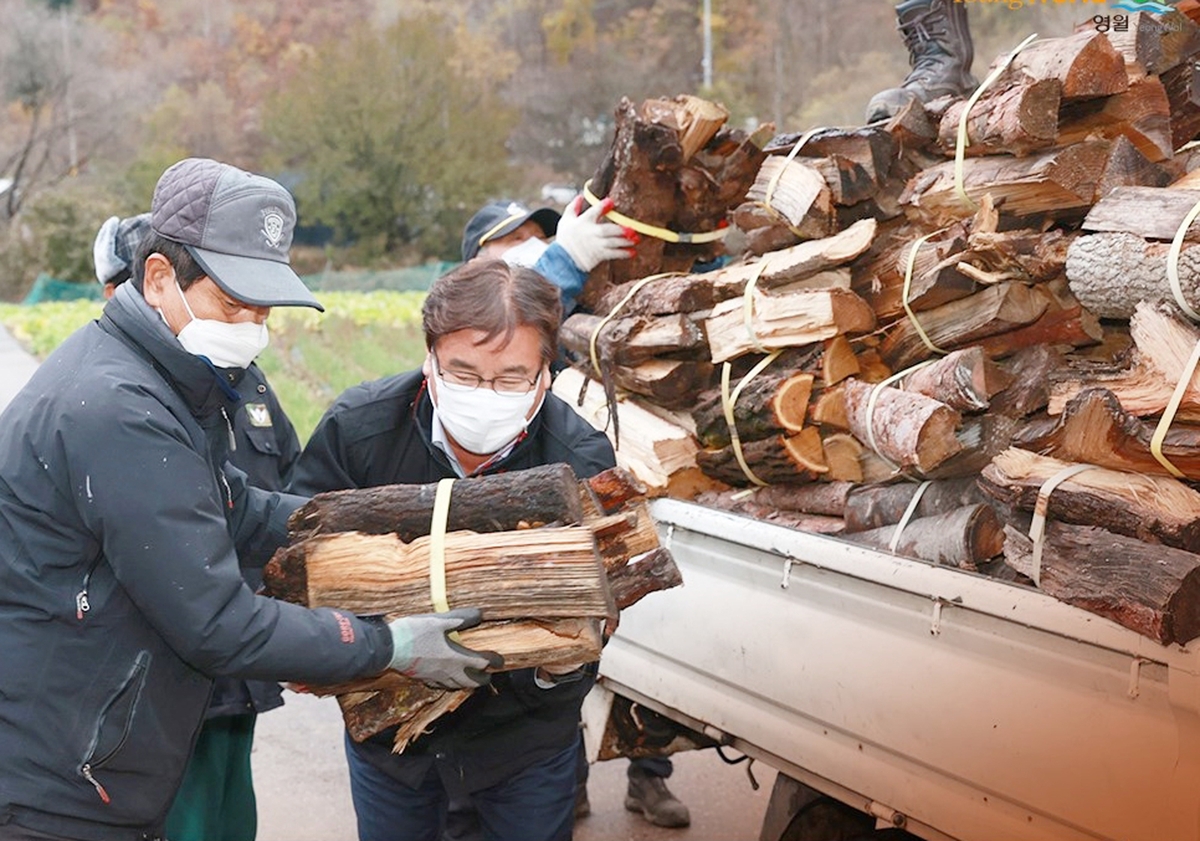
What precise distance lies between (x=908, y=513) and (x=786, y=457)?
50 cm

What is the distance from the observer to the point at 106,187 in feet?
143

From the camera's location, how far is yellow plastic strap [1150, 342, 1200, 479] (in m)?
2.75

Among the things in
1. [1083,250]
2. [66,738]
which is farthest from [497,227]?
[66,738]

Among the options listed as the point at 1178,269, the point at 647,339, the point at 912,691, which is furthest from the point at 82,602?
the point at 1178,269

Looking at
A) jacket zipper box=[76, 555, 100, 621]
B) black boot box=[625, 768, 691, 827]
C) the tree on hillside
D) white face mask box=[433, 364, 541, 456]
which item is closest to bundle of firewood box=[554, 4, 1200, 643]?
white face mask box=[433, 364, 541, 456]

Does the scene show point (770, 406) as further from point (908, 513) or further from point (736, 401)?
point (908, 513)

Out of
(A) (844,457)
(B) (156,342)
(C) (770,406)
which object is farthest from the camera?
(A) (844,457)

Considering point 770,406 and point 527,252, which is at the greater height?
point 527,252

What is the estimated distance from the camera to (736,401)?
12.6 ft

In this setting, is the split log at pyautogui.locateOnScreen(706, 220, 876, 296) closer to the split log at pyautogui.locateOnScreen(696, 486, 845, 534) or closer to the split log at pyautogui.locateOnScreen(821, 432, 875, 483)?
the split log at pyautogui.locateOnScreen(821, 432, 875, 483)

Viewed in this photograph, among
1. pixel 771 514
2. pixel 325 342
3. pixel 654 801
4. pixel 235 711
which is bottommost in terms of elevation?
pixel 325 342

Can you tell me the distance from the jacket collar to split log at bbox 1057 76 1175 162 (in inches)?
107

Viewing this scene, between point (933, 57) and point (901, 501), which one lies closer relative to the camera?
point (901, 501)

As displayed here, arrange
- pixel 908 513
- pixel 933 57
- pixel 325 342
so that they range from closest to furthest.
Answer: pixel 908 513 < pixel 933 57 < pixel 325 342
